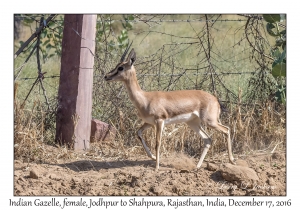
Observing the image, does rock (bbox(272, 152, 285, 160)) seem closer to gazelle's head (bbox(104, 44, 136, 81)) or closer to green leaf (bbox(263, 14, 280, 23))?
green leaf (bbox(263, 14, 280, 23))

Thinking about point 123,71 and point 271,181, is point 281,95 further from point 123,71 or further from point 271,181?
point 123,71

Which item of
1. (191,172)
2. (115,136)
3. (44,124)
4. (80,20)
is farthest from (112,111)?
(191,172)

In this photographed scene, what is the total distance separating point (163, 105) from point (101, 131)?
4.97 feet

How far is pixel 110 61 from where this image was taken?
9.20 m

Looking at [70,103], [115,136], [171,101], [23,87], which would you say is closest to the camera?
[171,101]

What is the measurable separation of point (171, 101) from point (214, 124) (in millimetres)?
739

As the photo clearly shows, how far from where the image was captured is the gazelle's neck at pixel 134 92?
752 cm

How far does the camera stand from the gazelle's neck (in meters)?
7.52

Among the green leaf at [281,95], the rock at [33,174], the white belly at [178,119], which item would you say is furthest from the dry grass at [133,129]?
the rock at [33,174]

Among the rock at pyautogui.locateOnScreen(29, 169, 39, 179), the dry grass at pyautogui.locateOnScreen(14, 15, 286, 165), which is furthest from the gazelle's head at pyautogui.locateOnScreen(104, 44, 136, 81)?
the rock at pyautogui.locateOnScreen(29, 169, 39, 179)

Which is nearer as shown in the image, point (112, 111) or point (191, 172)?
point (191, 172)

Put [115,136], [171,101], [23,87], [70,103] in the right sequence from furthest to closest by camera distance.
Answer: [23,87] → [115,136] → [70,103] → [171,101]

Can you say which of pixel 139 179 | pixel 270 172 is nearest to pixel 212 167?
pixel 270 172

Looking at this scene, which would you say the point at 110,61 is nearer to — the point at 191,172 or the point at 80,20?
the point at 80,20
